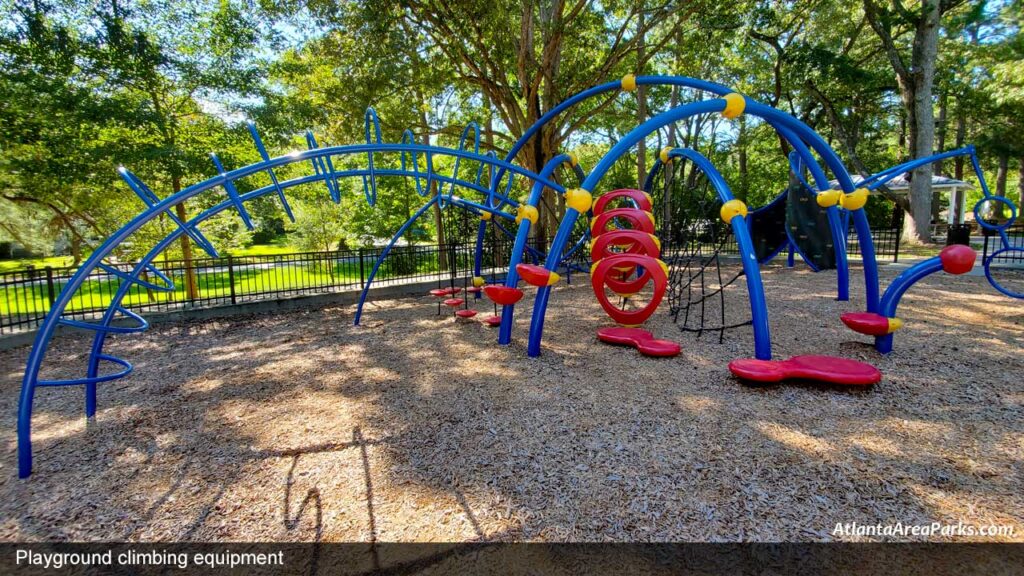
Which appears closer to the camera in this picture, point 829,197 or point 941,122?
point 829,197

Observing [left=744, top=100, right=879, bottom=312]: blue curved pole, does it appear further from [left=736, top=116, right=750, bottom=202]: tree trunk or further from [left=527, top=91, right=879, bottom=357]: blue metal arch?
[left=736, top=116, right=750, bottom=202]: tree trunk

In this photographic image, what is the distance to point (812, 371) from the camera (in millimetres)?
4309

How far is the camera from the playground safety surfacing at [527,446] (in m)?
2.62

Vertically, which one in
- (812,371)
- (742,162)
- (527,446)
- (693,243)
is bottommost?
(527,446)

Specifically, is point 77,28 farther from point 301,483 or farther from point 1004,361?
point 1004,361

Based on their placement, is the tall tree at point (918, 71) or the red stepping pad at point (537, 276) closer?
the red stepping pad at point (537, 276)

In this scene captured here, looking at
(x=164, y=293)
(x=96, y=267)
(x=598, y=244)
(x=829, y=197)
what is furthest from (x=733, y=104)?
(x=164, y=293)

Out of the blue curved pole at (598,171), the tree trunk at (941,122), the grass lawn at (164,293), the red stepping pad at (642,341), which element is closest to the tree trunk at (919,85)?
the tree trunk at (941,122)

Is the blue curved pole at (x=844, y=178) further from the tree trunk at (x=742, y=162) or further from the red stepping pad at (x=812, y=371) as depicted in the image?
the tree trunk at (x=742, y=162)

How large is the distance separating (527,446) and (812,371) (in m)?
2.91

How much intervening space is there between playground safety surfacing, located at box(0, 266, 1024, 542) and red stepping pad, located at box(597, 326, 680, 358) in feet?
0.45

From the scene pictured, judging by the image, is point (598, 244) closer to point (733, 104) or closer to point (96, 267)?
point (733, 104)

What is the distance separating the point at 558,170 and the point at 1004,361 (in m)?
12.6

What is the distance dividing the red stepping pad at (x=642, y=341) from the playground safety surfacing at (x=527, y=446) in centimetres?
14
